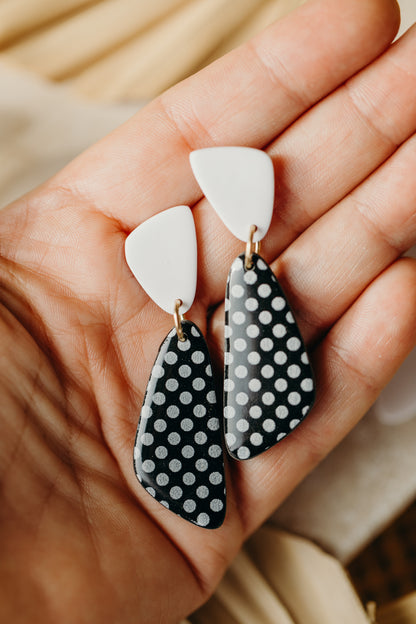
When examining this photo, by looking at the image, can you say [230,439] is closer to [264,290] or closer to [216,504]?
[216,504]

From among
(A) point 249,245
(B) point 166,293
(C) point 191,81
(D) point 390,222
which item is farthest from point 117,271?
(D) point 390,222

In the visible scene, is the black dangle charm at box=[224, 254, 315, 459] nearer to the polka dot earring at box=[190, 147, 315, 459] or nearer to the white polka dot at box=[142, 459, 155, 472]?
the polka dot earring at box=[190, 147, 315, 459]

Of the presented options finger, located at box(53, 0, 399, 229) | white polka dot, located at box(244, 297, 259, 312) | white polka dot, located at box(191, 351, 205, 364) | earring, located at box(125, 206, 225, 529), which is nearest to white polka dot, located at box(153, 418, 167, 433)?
earring, located at box(125, 206, 225, 529)

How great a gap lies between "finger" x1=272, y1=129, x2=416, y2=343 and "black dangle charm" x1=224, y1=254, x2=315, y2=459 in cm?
6

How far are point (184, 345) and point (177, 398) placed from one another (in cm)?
8

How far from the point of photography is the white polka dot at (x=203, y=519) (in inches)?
34.8

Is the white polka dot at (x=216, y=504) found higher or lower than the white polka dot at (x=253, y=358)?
lower

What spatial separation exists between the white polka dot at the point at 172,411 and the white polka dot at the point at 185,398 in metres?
0.01

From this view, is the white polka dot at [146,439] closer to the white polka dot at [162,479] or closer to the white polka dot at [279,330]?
the white polka dot at [162,479]

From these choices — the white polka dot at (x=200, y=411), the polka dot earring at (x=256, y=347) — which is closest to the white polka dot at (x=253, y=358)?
the polka dot earring at (x=256, y=347)

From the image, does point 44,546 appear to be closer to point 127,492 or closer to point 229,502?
point 127,492

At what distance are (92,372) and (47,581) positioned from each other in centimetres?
29

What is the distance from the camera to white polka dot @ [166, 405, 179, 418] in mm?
887

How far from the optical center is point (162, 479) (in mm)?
872
